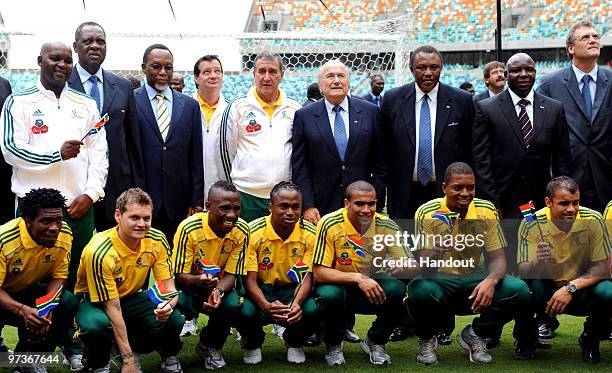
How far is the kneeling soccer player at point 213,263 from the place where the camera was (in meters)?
5.21

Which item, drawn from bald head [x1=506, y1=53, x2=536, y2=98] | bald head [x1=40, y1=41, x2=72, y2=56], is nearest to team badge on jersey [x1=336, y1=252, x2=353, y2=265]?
bald head [x1=506, y1=53, x2=536, y2=98]

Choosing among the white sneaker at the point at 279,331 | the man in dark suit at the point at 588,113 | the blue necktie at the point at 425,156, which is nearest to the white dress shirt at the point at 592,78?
the man in dark suit at the point at 588,113

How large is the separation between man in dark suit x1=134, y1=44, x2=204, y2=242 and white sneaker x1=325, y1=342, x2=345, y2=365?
57.2 inches

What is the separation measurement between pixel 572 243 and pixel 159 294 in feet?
8.47

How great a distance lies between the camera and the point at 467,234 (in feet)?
17.8

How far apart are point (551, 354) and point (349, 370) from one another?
1.34 m

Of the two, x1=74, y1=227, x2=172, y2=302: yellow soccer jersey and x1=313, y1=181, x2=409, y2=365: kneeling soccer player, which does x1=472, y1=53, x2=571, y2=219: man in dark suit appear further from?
x1=74, y1=227, x2=172, y2=302: yellow soccer jersey

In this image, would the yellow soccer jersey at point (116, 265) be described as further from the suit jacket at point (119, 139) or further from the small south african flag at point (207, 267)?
the suit jacket at point (119, 139)

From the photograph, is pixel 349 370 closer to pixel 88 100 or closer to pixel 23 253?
pixel 23 253

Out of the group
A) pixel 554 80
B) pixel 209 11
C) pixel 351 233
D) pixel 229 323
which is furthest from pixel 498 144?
pixel 209 11

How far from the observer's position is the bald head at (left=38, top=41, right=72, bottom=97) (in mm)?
5281

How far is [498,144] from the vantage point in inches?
235

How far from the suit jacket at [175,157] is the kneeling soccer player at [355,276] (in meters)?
1.18

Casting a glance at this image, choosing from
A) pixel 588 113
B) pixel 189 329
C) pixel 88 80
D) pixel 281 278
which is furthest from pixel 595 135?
pixel 88 80
